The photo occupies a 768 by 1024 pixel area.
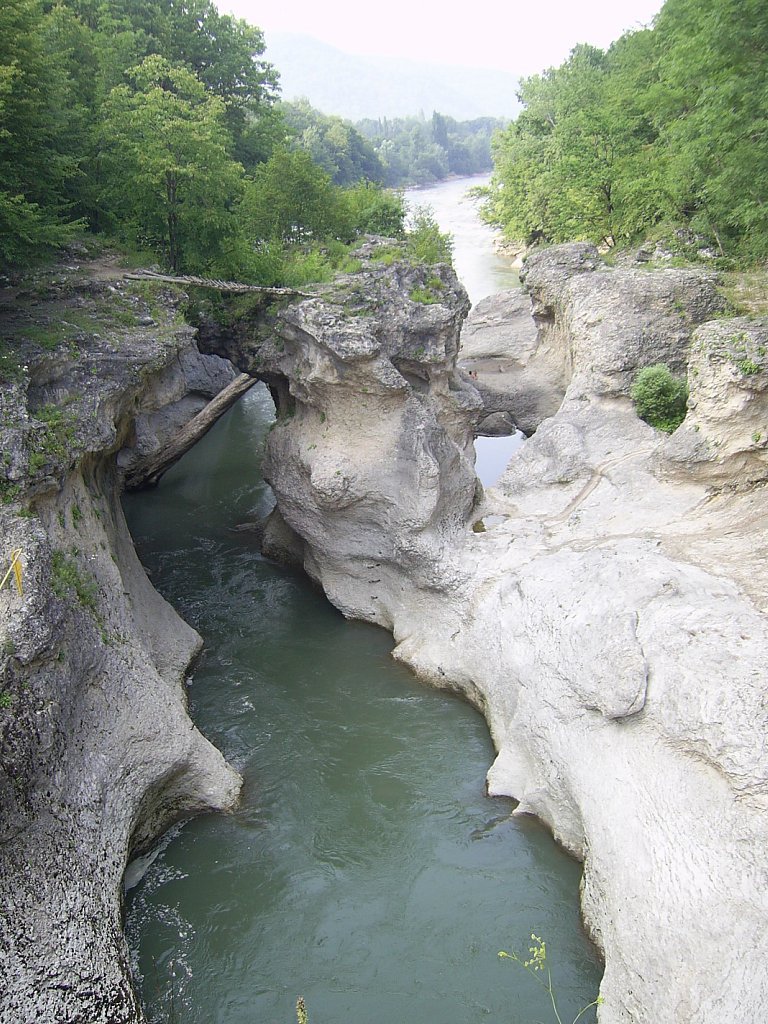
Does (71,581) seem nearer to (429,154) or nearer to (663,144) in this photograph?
(663,144)

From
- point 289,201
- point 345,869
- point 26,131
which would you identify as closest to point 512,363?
point 289,201

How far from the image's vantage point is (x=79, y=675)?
1100 centimetres

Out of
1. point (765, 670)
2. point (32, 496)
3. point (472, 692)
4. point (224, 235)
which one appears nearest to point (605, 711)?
point (765, 670)

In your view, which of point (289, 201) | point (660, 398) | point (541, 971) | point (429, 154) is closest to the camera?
point (541, 971)

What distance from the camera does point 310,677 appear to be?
1630cm

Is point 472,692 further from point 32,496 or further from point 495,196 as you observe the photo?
point 495,196

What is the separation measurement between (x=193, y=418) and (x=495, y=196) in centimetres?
3710

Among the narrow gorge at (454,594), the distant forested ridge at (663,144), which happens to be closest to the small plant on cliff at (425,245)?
the narrow gorge at (454,594)

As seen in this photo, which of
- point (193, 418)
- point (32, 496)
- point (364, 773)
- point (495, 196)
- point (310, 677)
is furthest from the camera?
point (495, 196)

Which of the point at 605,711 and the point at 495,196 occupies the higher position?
the point at 495,196

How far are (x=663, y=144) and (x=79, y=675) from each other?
26854mm

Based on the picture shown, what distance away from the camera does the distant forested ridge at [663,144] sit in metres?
14.7

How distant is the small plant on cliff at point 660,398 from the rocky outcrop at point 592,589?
496 mm

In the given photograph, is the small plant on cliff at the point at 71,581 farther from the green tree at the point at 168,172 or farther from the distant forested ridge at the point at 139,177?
the green tree at the point at 168,172
